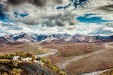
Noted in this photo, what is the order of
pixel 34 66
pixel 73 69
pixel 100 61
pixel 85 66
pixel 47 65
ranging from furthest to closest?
1. pixel 100 61
2. pixel 85 66
3. pixel 73 69
4. pixel 47 65
5. pixel 34 66

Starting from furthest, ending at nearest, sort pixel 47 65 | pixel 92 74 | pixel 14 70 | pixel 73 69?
pixel 73 69 → pixel 92 74 → pixel 47 65 → pixel 14 70

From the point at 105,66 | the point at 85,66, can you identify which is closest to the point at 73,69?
the point at 85,66

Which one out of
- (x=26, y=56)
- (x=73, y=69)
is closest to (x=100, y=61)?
(x=73, y=69)

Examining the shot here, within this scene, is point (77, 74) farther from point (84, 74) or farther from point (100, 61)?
point (100, 61)

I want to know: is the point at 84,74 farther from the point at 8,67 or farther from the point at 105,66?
the point at 8,67

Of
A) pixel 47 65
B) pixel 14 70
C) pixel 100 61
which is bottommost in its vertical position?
pixel 100 61

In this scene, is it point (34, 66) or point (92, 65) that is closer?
point (34, 66)

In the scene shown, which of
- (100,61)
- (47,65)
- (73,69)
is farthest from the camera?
(100,61)

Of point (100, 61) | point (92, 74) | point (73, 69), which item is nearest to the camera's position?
point (92, 74)

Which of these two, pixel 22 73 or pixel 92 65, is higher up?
pixel 22 73
